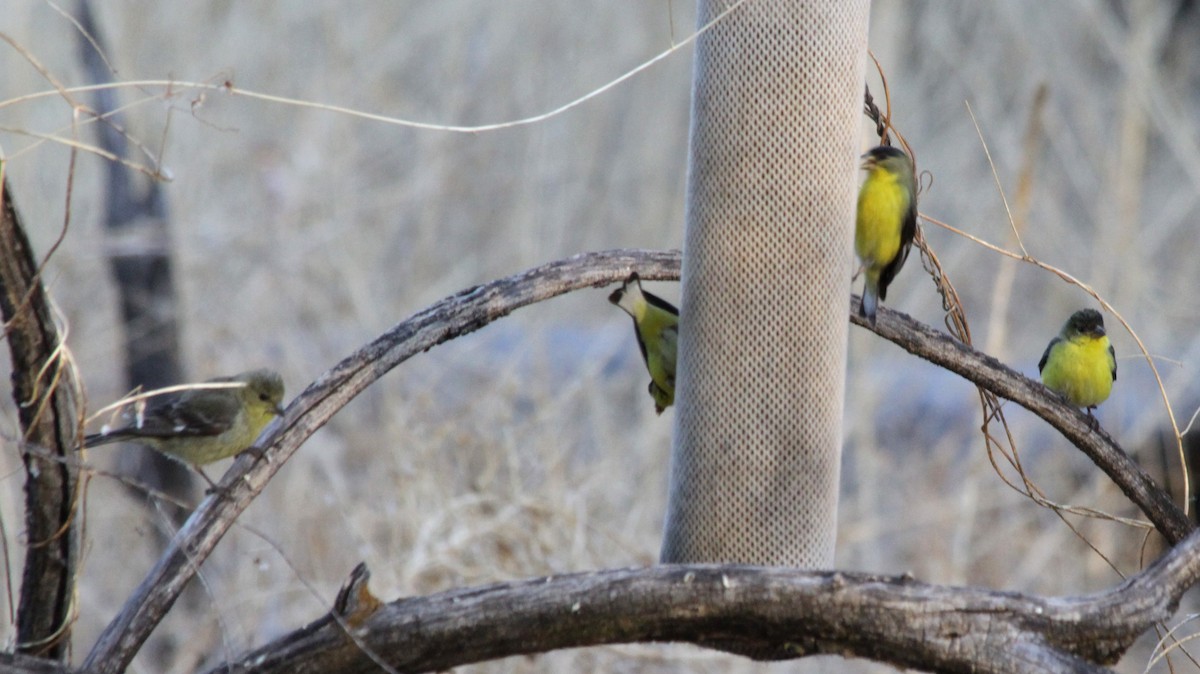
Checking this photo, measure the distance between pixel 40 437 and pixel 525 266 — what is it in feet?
21.4

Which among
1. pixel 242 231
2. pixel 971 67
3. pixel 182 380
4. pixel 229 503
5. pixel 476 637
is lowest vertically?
pixel 476 637

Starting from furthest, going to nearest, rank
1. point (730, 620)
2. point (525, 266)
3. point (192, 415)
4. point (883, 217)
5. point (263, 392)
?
point (525, 266), point (263, 392), point (192, 415), point (883, 217), point (730, 620)

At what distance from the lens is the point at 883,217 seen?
407cm

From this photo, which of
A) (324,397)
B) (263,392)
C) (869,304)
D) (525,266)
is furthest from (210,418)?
(525,266)

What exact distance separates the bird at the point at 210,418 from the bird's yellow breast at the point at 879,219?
205cm

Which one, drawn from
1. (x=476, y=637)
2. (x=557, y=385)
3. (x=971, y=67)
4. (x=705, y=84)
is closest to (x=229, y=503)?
(x=476, y=637)

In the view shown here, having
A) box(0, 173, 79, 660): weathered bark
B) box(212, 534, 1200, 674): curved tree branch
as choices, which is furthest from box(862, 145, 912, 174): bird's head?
box(0, 173, 79, 660): weathered bark

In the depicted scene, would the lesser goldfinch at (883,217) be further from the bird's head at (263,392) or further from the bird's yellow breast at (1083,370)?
the bird's head at (263,392)

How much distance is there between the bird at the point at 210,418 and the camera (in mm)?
4363

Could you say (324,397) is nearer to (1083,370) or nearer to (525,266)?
(1083,370)

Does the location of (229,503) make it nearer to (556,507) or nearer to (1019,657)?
(1019,657)

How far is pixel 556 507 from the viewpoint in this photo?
6.43 metres

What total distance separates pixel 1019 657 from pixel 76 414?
7.52 feet

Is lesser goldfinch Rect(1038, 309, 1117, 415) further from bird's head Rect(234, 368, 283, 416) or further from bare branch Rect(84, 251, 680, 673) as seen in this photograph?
bird's head Rect(234, 368, 283, 416)
